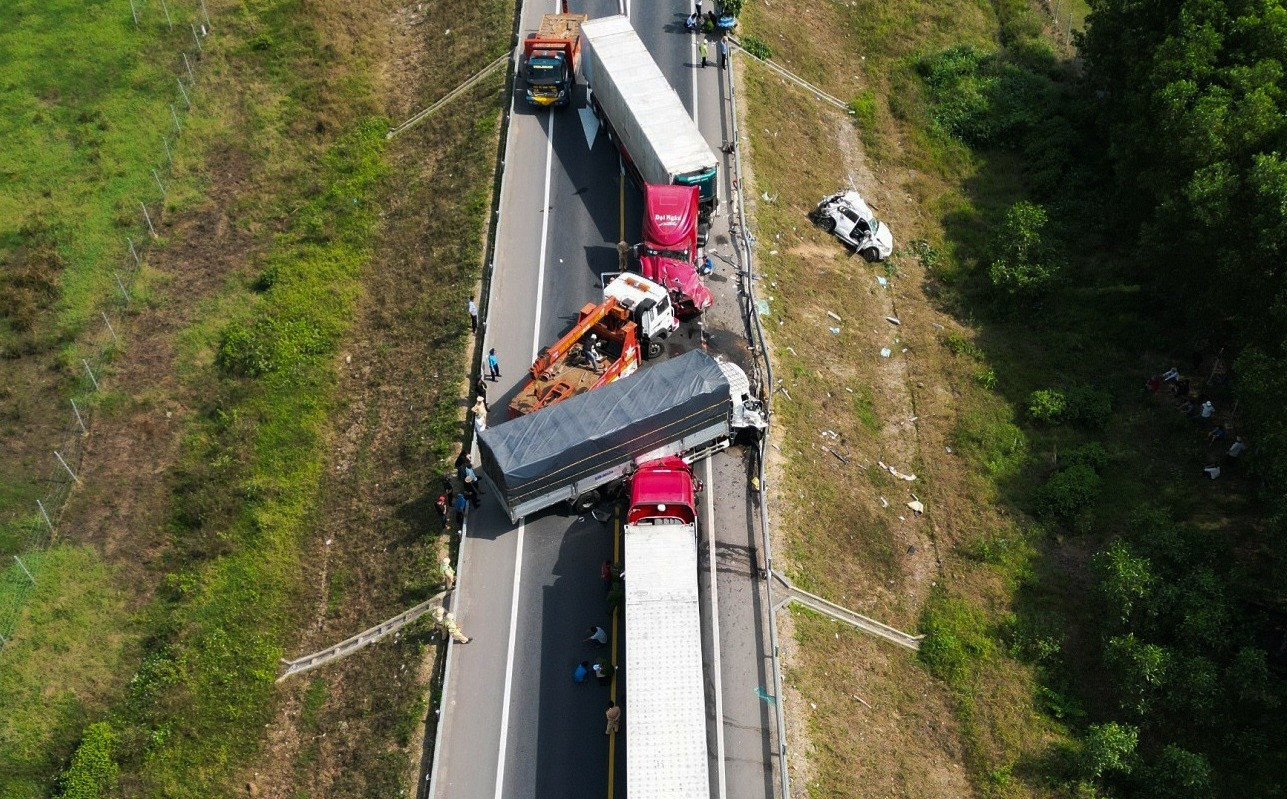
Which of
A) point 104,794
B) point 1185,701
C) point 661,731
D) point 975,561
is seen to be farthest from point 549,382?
point 1185,701

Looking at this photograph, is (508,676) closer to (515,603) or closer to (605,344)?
(515,603)

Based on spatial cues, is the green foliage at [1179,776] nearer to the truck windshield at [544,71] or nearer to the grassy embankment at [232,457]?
the grassy embankment at [232,457]

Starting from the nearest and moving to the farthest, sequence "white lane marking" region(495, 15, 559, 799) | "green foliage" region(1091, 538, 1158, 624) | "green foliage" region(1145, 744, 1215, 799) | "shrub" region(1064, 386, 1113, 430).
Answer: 1. "white lane marking" region(495, 15, 559, 799)
2. "green foliage" region(1145, 744, 1215, 799)
3. "green foliage" region(1091, 538, 1158, 624)
4. "shrub" region(1064, 386, 1113, 430)

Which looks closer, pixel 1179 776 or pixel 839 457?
pixel 1179 776

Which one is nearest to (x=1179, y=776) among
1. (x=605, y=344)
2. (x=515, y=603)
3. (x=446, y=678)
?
(x=515, y=603)

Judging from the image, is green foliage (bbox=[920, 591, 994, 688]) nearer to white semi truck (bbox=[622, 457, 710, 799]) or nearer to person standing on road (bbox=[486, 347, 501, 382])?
white semi truck (bbox=[622, 457, 710, 799])

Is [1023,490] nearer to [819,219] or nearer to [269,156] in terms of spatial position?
[819,219]

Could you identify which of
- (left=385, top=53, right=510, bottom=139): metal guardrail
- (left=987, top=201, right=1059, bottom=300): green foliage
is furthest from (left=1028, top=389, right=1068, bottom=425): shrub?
(left=385, top=53, right=510, bottom=139): metal guardrail
